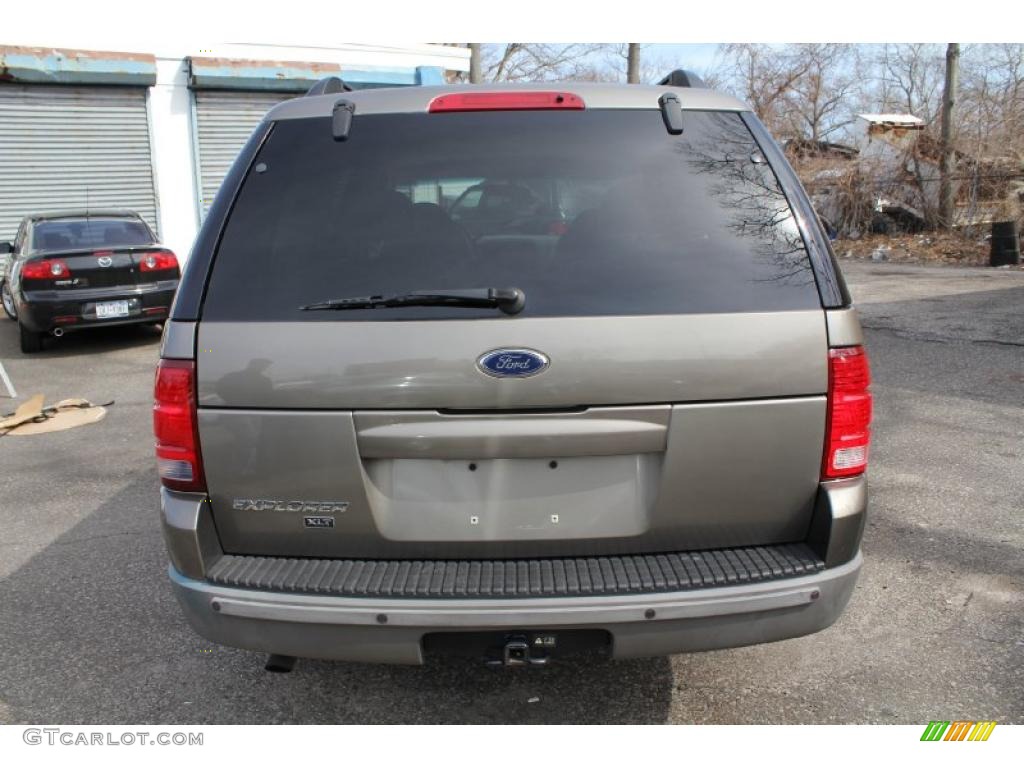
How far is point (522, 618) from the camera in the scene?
2.24 meters

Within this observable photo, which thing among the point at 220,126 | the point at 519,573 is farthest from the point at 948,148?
the point at 519,573

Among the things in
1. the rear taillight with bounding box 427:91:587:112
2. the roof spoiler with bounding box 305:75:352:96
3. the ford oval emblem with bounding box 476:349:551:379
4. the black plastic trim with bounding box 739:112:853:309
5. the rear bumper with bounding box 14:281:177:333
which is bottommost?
the rear bumper with bounding box 14:281:177:333

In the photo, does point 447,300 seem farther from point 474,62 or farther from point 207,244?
point 474,62

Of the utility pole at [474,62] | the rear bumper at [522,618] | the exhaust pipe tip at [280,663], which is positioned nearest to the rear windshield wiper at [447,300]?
the rear bumper at [522,618]

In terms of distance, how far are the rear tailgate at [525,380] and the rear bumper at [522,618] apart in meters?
0.19

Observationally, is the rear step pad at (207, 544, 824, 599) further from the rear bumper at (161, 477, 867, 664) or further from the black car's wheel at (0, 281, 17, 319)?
the black car's wheel at (0, 281, 17, 319)

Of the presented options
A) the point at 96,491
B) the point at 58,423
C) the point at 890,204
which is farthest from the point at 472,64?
the point at 96,491

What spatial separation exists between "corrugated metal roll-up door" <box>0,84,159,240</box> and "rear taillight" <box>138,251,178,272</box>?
711 cm

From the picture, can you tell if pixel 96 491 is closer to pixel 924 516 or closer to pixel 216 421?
pixel 216 421

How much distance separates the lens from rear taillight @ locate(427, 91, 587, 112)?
2607 mm

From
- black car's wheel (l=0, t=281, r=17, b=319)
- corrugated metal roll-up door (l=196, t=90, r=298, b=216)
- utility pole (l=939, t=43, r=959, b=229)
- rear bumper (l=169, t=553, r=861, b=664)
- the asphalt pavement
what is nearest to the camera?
rear bumper (l=169, t=553, r=861, b=664)

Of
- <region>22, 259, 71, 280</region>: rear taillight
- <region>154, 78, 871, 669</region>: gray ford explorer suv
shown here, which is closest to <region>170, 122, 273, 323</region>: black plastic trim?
<region>154, 78, 871, 669</region>: gray ford explorer suv

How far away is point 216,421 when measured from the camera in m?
2.37

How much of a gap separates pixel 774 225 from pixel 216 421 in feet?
5.54
